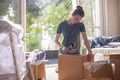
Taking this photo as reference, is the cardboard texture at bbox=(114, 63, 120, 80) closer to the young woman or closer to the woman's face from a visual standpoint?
the young woman

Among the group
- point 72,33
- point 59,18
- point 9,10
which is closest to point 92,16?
point 59,18

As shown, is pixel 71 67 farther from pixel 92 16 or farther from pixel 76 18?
pixel 92 16

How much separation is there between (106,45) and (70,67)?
369 cm

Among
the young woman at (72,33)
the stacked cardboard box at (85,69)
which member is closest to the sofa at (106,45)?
the young woman at (72,33)

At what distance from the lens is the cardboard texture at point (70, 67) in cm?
192

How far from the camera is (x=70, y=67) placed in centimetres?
194

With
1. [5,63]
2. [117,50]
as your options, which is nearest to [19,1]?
[117,50]

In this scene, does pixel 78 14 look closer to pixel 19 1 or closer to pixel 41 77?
pixel 41 77

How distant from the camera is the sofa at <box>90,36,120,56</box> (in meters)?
4.86

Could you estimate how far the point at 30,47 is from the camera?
5949mm

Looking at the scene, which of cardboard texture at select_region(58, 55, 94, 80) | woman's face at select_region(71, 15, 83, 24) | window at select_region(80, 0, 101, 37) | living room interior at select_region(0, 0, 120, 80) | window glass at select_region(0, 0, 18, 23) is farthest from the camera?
window at select_region(80, 0, 101, 37)

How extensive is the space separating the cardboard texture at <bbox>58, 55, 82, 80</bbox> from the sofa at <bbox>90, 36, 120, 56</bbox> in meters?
2.93

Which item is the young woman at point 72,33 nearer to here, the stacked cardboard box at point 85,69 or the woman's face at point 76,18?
the woman's face at point 76,18

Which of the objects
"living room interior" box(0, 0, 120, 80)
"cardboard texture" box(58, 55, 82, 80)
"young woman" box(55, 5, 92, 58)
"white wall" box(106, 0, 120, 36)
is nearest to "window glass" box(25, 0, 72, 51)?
"living room interior" box(0, 0, 120, 80)
